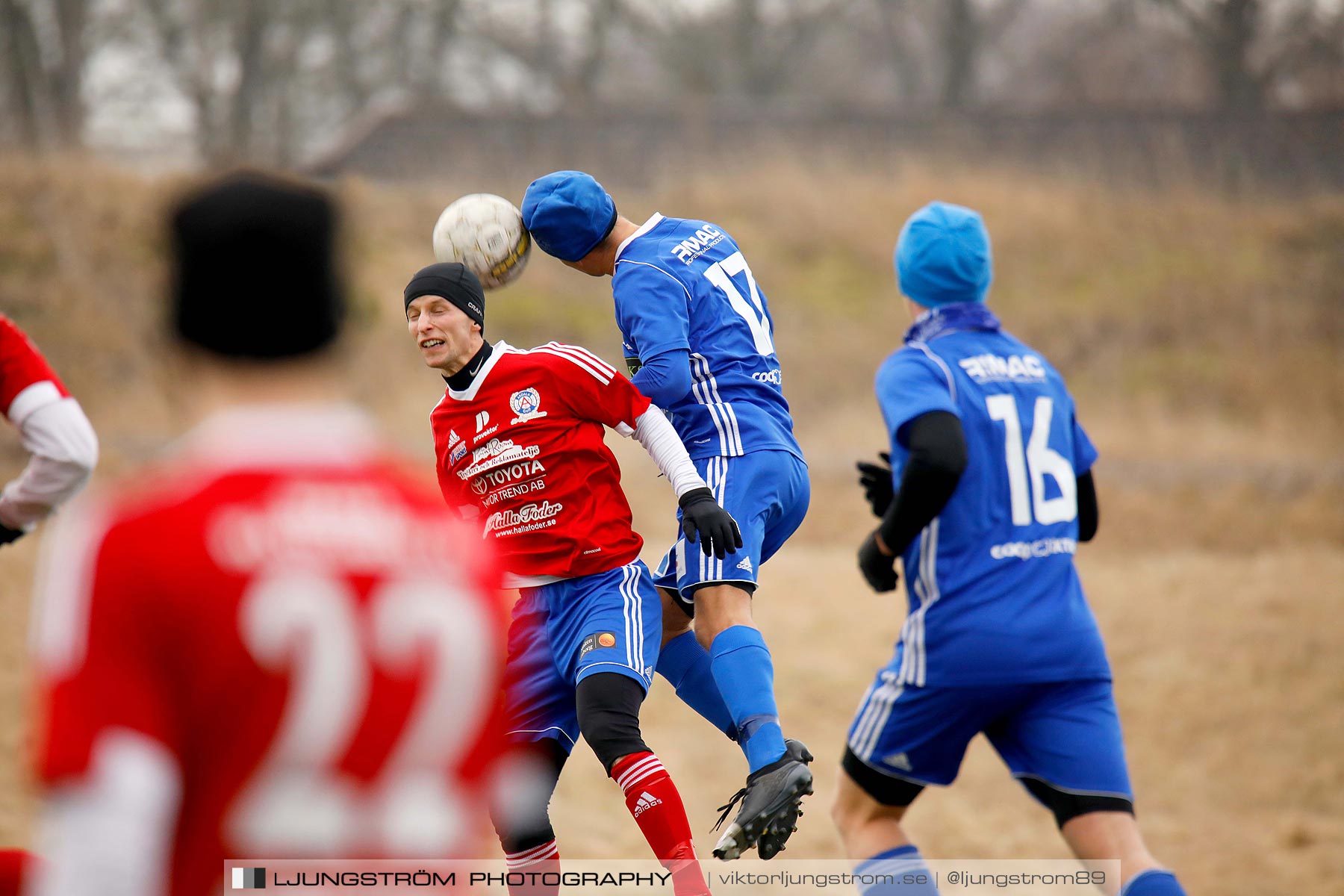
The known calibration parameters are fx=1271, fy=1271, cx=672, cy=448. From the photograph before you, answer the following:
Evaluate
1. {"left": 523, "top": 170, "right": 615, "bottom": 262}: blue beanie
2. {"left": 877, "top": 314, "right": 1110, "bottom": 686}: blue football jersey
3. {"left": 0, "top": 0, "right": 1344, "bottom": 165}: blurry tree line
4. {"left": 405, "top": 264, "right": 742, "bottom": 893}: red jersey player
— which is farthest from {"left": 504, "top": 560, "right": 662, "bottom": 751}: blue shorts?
{"left": 0, "top": 0, "right": 1344, "bottom": 165}: blurry tree line

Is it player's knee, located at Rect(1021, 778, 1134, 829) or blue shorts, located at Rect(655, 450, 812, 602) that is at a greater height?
blue shorts, located at Rect(655, 450, 812, 602)

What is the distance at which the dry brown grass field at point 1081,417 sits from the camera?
7.06 m

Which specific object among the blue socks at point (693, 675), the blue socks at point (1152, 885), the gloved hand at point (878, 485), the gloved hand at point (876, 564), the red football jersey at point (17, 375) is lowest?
the blue socks at point (1152, 885)

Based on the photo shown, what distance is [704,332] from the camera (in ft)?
13.3

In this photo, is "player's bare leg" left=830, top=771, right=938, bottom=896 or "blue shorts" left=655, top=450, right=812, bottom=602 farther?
"blue shorts" left=655, top=450, right=812, bottom=602

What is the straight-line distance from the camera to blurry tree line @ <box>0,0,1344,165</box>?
2150 cm

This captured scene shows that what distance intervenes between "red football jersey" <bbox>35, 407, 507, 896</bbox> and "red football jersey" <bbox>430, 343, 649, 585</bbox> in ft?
7.09

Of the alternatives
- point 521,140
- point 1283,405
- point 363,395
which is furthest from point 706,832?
point 521,140

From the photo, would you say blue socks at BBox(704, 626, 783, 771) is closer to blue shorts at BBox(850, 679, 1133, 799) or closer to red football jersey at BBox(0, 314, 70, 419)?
blue shorts at BBox(850, 679, 1133, 799)

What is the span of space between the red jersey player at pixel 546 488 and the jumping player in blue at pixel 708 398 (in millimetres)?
173

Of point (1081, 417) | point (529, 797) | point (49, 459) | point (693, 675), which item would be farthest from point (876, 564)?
point (1081, 417)

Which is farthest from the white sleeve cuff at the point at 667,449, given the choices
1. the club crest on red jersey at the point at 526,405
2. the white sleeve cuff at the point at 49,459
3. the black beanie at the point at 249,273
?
the black beanie at the point at 249,273

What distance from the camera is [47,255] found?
17297 mm

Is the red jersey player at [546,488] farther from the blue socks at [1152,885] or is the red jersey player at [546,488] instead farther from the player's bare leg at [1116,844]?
the blue socks at [1152,885]
